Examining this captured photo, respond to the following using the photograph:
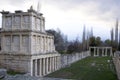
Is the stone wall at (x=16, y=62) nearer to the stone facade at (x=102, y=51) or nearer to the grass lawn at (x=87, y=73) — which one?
the grass lawn at (x=87, y=73)

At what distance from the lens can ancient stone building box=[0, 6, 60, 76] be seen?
2478 cm

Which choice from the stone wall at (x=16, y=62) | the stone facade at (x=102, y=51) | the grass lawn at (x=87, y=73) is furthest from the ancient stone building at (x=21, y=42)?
the stone facade at (x=102, y=51)

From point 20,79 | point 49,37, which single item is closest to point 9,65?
point 49,37

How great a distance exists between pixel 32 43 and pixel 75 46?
2071 inches

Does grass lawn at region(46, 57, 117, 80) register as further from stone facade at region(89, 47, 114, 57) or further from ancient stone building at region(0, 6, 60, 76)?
stone facade at region(89, 47, 114, 57)

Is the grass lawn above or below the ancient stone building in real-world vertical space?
below

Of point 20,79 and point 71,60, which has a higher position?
point 20,79

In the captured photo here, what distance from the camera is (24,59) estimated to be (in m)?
24.6

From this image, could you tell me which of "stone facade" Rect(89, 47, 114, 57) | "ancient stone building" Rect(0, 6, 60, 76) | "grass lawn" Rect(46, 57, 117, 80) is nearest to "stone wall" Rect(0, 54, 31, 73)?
"ancient stone building" Rect(0, 6, 60, 76)

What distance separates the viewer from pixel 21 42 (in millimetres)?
25469

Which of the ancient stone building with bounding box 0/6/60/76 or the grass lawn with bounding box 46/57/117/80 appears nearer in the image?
the ancient stone building with bounding box 0/6/60/76

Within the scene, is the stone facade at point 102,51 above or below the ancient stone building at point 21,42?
below

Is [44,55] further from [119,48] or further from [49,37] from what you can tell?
[119,48]

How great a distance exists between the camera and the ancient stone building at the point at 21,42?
24781 millimetres
